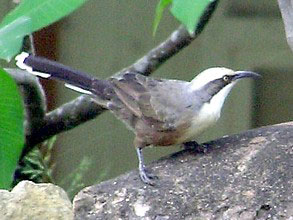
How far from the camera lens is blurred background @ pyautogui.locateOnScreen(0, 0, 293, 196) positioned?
4418mm

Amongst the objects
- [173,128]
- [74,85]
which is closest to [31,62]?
[74,85]

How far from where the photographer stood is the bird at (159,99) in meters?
2.41

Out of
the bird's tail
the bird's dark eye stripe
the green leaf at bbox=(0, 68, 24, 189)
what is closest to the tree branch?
the bird's tail

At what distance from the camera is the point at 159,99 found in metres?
2.44

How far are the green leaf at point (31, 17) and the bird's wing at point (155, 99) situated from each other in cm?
96

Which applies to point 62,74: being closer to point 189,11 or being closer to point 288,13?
point 288,13

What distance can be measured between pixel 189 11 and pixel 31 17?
0.29m

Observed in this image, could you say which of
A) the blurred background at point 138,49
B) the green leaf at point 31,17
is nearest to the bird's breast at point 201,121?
the green leaf at point 31,17

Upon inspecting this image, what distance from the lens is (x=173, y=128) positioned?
7.84ft

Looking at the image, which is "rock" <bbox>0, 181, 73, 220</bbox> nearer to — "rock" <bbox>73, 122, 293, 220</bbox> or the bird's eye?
"rock" <bbox>73, 122, 293, 220</bbox>

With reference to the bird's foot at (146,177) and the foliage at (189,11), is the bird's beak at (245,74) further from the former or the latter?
the foliage at (189,11)

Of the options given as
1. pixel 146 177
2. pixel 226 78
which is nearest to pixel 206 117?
pixel 226 78

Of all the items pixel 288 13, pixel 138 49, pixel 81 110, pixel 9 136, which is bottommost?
pixel 138 49

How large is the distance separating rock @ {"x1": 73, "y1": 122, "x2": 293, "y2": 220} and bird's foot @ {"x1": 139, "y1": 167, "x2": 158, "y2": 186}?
1cm
